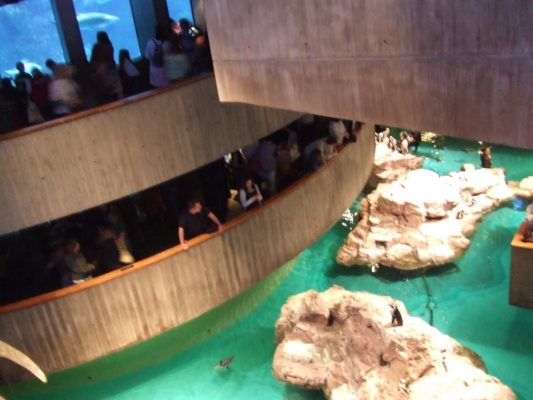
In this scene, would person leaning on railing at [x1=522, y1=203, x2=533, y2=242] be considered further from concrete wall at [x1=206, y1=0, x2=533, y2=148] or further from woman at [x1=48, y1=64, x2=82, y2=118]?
woman at [x1=48, y1=64, x2=82, y2=118]

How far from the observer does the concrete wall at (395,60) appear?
14.7 feet

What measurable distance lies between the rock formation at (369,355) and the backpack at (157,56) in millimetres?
5318

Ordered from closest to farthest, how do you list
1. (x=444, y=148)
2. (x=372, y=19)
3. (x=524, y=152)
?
(x=372, y=19) → (x=524, y=152) → (x=444, y=148)

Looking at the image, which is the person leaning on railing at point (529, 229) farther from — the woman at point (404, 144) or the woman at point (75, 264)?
the woman at point (404, 144)

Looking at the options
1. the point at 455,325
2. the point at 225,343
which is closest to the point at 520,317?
the point at 455,325

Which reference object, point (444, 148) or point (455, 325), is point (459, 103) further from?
point (444, 148)

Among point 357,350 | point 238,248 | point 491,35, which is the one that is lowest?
point 357,350

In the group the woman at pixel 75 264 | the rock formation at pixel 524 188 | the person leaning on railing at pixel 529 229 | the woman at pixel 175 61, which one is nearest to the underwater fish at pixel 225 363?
the woman at pixel 75 264

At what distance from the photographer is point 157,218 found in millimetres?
11016

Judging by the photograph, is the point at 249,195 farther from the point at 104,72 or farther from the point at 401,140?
the point at 401,140

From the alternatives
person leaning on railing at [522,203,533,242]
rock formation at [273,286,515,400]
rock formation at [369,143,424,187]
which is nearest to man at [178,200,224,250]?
rock formation at [273,286,515,400]

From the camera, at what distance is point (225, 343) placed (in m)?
11.2

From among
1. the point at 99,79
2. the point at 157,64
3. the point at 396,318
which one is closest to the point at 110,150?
the point at 99,79

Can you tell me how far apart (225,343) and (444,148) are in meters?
12.7
